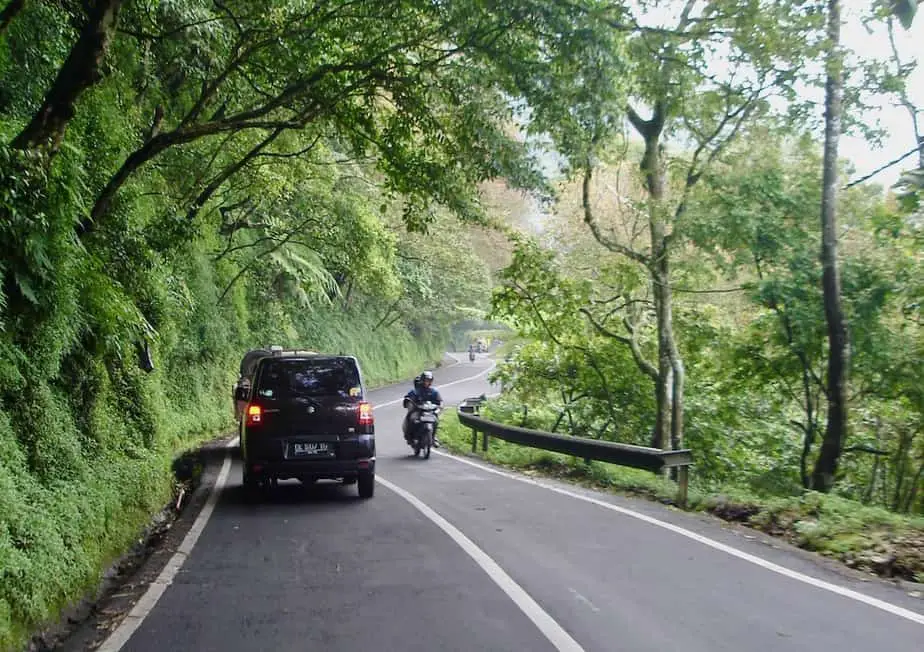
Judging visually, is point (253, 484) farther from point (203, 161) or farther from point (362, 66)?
point (203, 161)

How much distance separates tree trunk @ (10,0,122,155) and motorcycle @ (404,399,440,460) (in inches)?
441

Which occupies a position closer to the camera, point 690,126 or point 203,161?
point 690,126

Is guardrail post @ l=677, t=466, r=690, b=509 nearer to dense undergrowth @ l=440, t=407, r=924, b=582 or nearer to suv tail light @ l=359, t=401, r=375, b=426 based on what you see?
dense undergrowth @ l=440, t=407, r=924, b=582

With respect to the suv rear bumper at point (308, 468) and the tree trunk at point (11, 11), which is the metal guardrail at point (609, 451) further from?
the tree trunk at point (11, 11)

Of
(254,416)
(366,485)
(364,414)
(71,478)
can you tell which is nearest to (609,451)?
(366,485)

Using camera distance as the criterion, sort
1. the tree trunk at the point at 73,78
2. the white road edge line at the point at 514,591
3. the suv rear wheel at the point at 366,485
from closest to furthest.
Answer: the white road edge line at the point at 514,591 → the tree trunk at the point at 73,78 → the suv rear wheel at the point at 366,485

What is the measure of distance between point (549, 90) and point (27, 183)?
5.28 m

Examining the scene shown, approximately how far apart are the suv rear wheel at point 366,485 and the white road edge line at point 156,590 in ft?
6.42

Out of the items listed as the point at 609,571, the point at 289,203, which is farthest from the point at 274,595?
the point at 289,203

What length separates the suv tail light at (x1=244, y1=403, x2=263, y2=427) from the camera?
10.6 metres

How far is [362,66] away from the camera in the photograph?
916cm

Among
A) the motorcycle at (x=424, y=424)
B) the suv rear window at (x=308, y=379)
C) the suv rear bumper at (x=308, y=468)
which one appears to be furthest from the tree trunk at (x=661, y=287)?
the suv rear bumper at (x=308, y=468)

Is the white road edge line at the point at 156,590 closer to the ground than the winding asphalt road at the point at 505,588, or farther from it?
closer to the ground

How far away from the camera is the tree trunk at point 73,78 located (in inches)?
256
